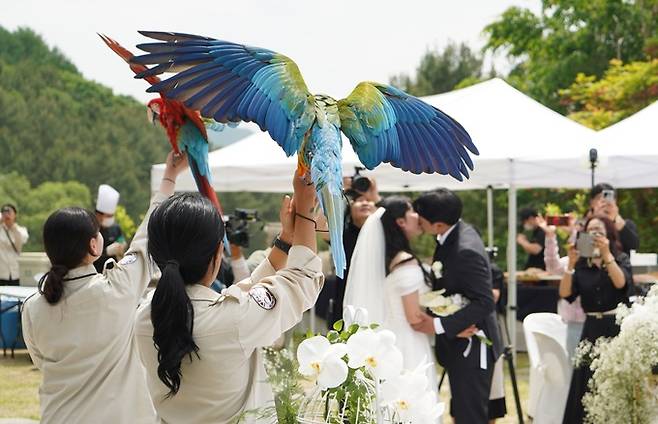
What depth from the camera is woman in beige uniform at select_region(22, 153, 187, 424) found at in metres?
2.27

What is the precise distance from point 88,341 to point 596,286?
126 inches

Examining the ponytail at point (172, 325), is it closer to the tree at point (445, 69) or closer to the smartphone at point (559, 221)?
the smartphone at point (559, 221)

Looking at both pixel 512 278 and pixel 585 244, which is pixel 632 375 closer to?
pixel 585 244

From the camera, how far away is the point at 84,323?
228 cm

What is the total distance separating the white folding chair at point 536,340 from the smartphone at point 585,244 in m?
0.57

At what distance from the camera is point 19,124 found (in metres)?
22.1

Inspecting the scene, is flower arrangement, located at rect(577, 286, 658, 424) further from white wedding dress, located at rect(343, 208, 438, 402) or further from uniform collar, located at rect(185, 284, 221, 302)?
uniform collar, located at rect(185, 284, 221, 302)

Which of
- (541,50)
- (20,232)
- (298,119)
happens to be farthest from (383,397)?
(541,50)

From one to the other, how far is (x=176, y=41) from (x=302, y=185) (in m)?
0.37

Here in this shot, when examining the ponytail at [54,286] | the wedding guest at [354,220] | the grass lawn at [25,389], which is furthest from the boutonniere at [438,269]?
the ponytail at [54,286]

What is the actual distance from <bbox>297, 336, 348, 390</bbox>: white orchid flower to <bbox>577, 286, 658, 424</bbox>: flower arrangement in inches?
69.3

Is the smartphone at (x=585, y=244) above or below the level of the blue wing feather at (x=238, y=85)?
below

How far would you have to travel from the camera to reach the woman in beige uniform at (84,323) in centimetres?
227

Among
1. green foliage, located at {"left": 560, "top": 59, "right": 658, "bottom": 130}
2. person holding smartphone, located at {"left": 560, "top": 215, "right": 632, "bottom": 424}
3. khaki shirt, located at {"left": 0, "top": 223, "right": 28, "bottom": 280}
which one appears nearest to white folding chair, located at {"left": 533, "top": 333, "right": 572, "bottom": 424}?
person holding smartphone, located at {"left": 560, "top": 215, "right": 632, "bottom": 424}
